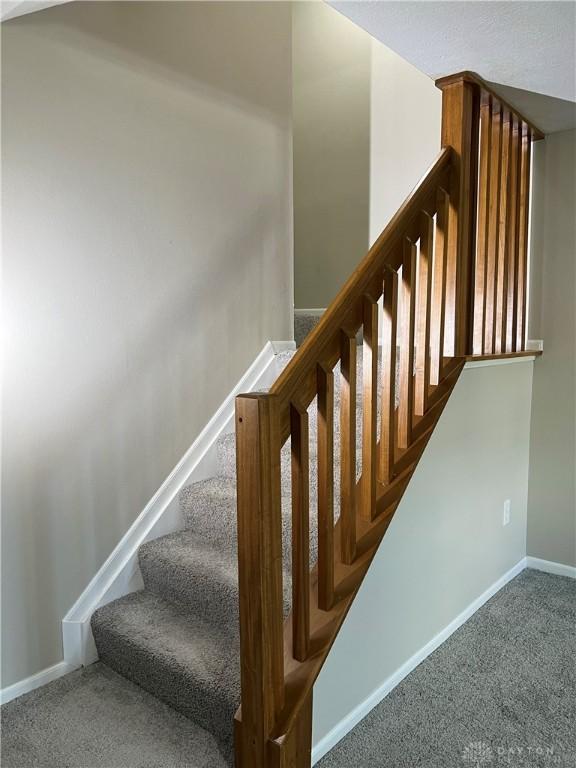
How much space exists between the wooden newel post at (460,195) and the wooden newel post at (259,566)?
1.17 meters

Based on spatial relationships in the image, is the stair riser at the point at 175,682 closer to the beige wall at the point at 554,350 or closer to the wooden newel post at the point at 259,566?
the wooden newel post at the point at 259,566

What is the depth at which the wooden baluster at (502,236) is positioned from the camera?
2.59 meters

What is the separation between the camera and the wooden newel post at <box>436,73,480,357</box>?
2236mm

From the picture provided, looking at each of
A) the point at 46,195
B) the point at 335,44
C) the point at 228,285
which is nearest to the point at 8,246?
the point at 46,195

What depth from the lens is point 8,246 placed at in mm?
1916

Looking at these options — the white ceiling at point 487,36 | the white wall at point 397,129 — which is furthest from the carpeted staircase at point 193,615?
the white wall at point 397,129

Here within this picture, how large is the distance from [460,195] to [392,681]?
1791mm

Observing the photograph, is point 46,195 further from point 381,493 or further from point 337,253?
point 337,253

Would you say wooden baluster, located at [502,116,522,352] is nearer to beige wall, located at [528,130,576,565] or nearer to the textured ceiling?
beige wall, located at [528,130,576,565]

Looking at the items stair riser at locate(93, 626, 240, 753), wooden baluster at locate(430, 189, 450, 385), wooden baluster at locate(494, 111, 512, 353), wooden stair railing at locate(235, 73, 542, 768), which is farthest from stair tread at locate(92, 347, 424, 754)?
wooden baluster at locate(494, 111, 512, 353)

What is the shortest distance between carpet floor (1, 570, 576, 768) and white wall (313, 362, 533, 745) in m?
0.12

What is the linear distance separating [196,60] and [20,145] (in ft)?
3.35

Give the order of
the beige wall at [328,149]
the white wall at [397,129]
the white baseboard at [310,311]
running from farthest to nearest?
the white baseboard at [310,311] → the beige wall at [328,149] → the white wall at [397,129]

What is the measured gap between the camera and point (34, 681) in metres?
2.04
